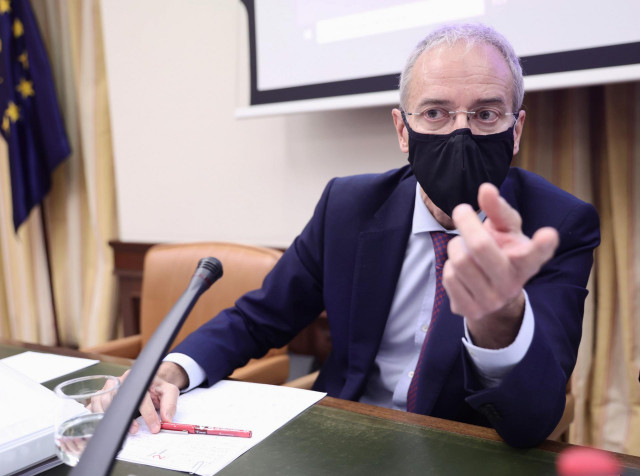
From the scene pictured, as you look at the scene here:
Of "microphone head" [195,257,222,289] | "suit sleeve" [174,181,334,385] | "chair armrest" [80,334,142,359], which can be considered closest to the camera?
"microphone head" [195,257,222,289]

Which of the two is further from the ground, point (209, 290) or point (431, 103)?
point (431, 103)

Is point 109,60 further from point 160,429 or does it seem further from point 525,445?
point 525,445

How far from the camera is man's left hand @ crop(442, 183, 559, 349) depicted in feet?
1.83

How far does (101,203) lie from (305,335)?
1395 mm

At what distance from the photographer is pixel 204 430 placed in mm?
877

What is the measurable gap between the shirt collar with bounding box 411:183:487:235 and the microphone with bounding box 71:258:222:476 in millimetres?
757

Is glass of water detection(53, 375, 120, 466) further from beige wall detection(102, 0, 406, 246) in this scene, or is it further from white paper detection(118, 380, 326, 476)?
beige wall detection(102, 0, 406, 246)

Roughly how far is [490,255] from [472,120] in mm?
653

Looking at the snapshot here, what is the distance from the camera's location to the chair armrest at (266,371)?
64.6 inches

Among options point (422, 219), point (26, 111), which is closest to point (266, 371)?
point (422, 219)

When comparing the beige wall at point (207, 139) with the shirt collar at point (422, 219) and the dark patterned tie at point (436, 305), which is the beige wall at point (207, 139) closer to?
the shirt collar at point (422, 219)

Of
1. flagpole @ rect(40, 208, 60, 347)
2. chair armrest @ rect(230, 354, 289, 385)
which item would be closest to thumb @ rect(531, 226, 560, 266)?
chair armrest @ rect(230, 354, 289, 385)

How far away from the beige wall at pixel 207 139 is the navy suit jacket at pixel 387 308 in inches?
35.4

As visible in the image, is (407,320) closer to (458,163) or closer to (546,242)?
(458,163)
